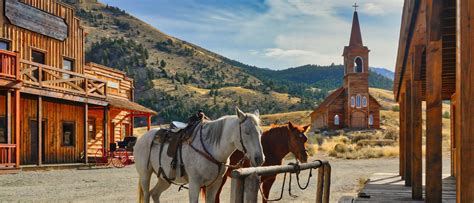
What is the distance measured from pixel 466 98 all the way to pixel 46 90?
1798 centimetres

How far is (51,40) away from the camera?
71.2 feet

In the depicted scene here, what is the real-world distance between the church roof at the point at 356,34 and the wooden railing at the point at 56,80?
4125 centimetres

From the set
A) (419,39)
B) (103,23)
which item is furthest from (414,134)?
(103,23)

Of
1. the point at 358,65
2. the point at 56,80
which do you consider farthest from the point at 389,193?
the point at 358,65

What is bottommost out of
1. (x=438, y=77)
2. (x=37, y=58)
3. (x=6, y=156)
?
(x=6, y=156)

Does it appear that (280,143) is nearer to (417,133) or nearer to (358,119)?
(417,133)

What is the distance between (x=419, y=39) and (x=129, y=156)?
1772 centimetres

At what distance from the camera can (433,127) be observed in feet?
21.0

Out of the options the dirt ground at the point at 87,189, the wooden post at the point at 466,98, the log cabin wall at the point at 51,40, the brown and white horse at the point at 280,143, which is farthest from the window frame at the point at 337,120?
the wooden post at the point at 466,98

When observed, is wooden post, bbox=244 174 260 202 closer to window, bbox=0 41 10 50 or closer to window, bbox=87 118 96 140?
window, bbox=0 41 10 50

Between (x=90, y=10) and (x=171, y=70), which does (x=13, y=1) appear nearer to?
(x=171, y=70)

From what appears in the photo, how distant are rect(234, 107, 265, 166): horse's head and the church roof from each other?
184 feet

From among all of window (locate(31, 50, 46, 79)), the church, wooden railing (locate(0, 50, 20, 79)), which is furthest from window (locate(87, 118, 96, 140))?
the church

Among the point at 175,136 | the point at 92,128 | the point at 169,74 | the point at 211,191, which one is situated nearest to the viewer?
the point at 211,191
